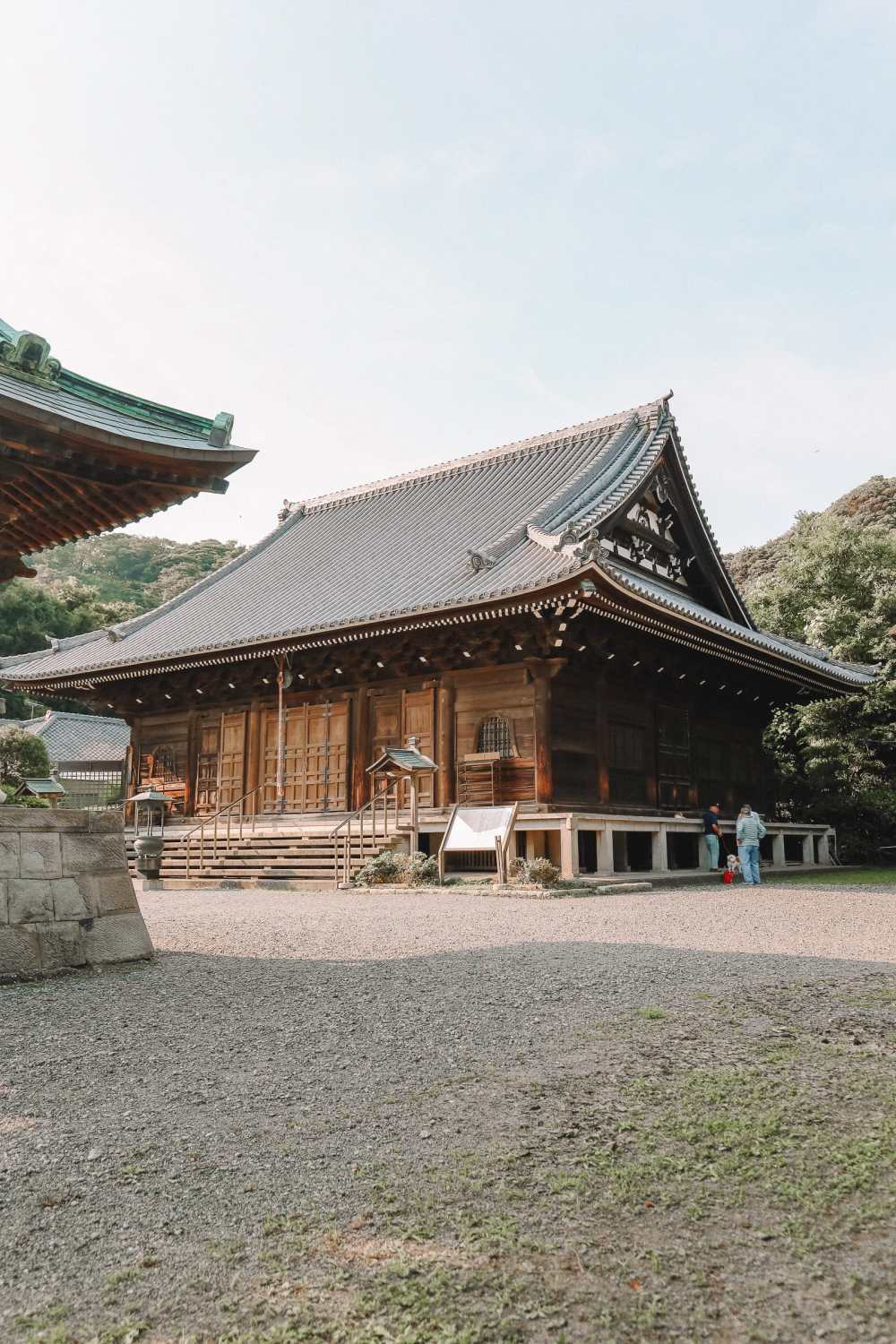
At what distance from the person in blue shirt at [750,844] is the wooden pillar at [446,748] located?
499 centimetres

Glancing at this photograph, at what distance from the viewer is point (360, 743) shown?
18531mm

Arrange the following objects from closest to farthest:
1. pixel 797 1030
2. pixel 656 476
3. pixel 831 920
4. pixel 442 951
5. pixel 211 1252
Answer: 1. pixel 211 1252
2. pixel 797 1030
3. pixel 442 951
4. pixel 831 920
5. pixel 656 476

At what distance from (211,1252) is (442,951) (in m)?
4.97

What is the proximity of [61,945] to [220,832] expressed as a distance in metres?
13.0

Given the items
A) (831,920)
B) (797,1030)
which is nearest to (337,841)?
(831,920)

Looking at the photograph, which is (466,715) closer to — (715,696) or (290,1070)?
(715,696)

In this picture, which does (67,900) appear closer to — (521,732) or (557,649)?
(557,649)

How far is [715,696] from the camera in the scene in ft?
68.9

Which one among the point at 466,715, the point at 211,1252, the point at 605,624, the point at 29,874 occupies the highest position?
the point at 605,624

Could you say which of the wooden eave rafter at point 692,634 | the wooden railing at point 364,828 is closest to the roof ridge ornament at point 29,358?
the wooden eave rafter at point 692,634

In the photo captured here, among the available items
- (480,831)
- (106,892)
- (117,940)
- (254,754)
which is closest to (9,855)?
(106,892)

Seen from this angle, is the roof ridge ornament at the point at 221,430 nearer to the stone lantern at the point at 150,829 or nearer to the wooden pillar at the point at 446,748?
the wooden pillar at the point at 446,748

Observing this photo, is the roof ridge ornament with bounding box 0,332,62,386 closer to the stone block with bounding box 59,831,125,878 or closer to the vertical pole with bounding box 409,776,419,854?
the stone block with bounding box 59,831,125,878

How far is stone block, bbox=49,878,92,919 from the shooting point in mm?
6367
